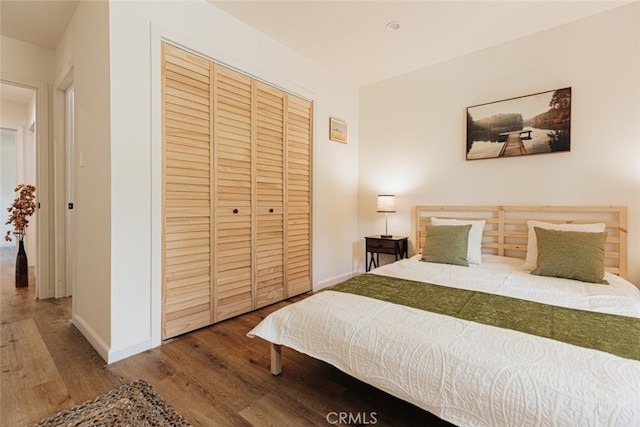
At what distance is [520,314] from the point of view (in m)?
1.55

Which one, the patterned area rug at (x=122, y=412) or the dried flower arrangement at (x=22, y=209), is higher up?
the dried flower arrangement at (x=22, y=209)

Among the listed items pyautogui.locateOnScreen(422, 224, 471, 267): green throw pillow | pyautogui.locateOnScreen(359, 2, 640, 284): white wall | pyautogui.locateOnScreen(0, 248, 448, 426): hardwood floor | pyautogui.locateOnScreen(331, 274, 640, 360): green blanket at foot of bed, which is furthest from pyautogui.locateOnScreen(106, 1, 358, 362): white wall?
pyautogui.locateOnScreen(422, 224, 471, 267): green throw pillow

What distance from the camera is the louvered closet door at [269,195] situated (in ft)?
9.47

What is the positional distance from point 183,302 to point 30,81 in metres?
2.85

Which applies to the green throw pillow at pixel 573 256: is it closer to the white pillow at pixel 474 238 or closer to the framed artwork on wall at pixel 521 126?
the white pillow at pixel 474 238

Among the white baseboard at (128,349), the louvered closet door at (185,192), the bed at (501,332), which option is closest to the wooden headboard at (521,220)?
the bed at (501,332)

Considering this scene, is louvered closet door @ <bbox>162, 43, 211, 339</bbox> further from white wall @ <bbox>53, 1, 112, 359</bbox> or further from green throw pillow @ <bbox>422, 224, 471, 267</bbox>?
green throw pillow @ <bbox>422, 224, 471, 267</bbox>

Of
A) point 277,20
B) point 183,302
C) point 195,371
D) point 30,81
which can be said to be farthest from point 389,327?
point 30,81

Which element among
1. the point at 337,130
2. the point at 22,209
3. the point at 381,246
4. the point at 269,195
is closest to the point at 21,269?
the point at 22,209

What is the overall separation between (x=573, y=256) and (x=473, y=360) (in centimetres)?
168

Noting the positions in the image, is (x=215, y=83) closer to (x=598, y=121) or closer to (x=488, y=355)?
(x=488, y=355)

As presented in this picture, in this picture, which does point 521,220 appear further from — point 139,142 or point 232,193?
point 139,142

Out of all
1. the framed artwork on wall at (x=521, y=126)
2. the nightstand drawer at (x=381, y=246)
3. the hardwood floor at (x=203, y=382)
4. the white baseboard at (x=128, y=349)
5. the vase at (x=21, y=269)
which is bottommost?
the hardwood floor at (x=203, y=382)

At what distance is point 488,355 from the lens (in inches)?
45.3
